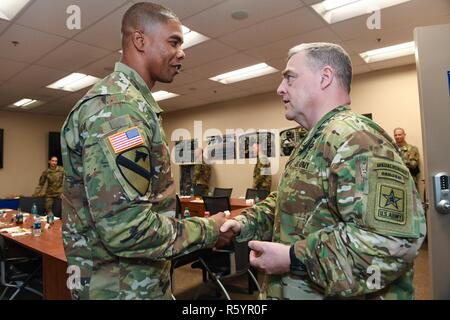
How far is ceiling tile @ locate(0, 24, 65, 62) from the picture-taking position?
141 inches

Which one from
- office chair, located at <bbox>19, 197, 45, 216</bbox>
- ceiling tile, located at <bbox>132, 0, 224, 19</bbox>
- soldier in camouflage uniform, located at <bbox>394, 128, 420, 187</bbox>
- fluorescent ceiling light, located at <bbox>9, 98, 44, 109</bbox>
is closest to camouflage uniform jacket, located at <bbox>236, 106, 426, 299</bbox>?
ceiling tile, located at <bbox>132, 0, 224, 19</bbox>

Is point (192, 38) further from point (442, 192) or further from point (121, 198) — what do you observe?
point (121, 198)

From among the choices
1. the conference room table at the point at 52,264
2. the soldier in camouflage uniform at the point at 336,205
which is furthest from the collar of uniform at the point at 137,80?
Answer: the conference room table at the point at 52,264

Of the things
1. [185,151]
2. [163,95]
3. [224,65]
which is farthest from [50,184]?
[224,65]

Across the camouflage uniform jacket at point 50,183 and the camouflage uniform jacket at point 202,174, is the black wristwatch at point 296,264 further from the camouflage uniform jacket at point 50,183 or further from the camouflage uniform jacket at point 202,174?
the camouflage uniform jacket at point 50,183

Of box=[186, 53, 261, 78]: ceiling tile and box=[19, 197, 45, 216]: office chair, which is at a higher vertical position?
box=[186, 53, 261, 78]: ceiling tile

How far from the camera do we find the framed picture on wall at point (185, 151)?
27.7ft

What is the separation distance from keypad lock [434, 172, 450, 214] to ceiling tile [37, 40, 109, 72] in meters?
4.07

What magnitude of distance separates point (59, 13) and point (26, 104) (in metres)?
5.24

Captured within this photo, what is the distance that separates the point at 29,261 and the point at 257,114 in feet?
18.0

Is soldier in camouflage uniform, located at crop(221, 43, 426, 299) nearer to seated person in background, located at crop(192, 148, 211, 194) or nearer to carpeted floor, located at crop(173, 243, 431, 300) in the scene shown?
carpeted floor, located at crop(173, 243, 431, 300)
